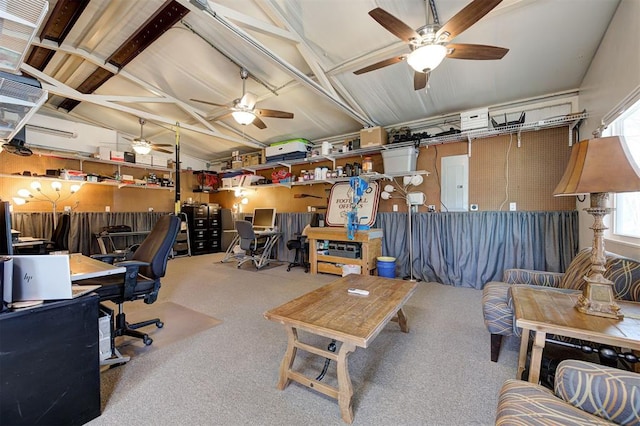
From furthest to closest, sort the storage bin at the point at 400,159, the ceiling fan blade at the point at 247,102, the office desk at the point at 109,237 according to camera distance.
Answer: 1. the office desk at the point at 109,237
2. the storage bin at the point at 400,159
3. the ceiling fan blade at the point at 247,102

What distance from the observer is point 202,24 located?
320 centimetres

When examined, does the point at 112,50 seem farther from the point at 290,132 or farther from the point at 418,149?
the point at 418,149

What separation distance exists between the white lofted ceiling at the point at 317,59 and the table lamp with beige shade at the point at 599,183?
1838 mm

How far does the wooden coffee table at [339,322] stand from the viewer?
1.43 metres

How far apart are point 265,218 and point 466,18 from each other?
5.21 m

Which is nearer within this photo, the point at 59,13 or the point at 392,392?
the point at 392,392

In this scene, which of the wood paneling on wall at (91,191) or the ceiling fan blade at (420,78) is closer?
the ceiling fan blade at (420,78)

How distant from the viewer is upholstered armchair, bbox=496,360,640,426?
895 millimetres

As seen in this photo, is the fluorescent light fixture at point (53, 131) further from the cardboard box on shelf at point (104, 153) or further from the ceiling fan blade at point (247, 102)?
the ceiling fan blade at point (247, 102)

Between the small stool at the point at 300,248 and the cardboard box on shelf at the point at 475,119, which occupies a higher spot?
the cardboard box on shelf at the point at 475,119

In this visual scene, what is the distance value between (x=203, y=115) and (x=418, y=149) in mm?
4367

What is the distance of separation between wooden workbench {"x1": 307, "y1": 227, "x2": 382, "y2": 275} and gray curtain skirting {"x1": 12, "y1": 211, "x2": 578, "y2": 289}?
407mm

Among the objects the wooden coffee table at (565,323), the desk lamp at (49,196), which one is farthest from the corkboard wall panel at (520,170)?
the desk lamp at (49,196)

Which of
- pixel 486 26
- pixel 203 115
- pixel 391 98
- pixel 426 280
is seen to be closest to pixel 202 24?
pixel 203 115
